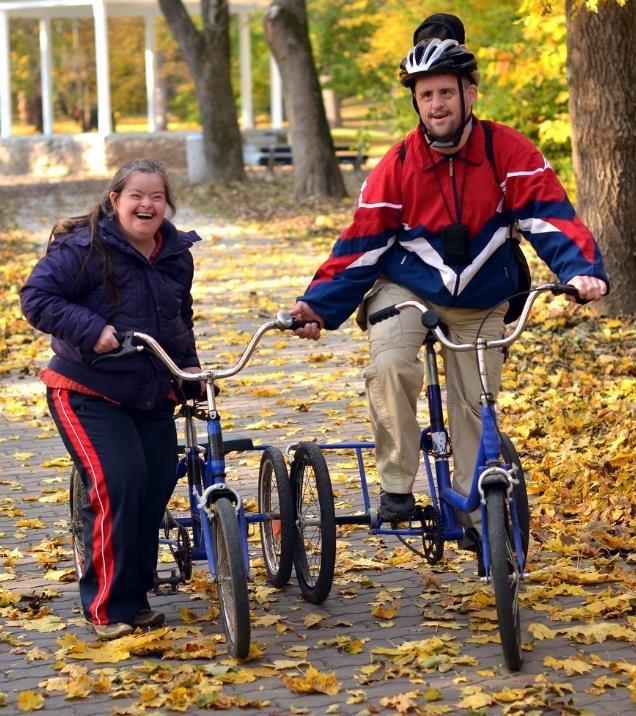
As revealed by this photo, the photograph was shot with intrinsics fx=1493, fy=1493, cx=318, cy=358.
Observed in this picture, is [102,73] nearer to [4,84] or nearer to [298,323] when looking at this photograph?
[4,84]

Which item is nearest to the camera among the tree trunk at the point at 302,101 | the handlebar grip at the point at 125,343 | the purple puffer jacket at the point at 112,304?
the handlebar grip at the point at 125,343

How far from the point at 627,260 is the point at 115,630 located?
754 centimetres

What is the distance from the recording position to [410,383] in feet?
17.8

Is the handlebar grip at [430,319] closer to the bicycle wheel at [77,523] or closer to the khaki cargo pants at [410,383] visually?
the khaki cargo pants at [410,383]

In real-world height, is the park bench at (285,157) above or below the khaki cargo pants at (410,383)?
above

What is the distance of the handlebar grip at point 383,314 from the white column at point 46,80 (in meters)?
37.1

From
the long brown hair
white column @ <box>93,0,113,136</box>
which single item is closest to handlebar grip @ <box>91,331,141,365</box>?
the long brown hair

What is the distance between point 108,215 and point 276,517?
133 centimetres

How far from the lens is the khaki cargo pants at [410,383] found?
542 cm

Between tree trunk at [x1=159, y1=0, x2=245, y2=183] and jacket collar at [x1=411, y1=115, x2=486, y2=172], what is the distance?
83.0 ft

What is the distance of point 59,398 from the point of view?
214 inches

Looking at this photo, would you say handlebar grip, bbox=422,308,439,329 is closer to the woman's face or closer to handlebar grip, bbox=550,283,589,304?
handlebar grip, bbox=550,283,589,304

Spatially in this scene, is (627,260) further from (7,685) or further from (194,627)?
(7,685)

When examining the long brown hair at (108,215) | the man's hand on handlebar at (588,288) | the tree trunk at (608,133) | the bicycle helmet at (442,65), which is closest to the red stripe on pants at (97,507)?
the long brown hair at (108,215)
